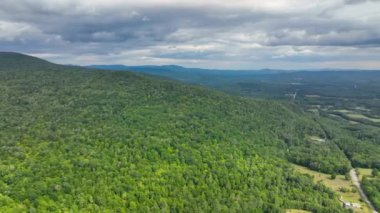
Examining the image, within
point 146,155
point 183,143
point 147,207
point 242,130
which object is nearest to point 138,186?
point 147,207

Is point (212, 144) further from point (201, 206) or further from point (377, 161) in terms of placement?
point (377, 161)

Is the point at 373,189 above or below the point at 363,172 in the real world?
above

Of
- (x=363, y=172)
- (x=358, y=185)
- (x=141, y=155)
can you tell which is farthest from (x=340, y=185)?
(x=141, y=155)

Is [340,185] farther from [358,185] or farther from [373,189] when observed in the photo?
[373,189]

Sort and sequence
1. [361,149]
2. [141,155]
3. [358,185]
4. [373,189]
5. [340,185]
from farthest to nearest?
[361,149], [358,185], [340,185], [373,189], [141,155]

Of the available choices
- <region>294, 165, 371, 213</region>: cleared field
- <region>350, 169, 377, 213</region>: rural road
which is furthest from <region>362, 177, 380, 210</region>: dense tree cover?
<region>294, 165, 371, 213</region>: cleared field

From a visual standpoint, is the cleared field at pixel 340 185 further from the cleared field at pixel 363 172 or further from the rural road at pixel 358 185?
the cleared field at pixel 363 172
